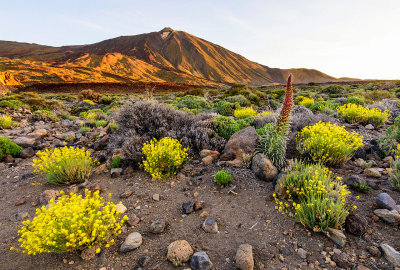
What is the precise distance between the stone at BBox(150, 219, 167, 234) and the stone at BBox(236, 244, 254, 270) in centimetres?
115

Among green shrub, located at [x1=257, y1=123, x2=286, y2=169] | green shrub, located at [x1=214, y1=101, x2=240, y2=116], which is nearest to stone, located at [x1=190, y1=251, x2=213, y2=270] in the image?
green shrub, located at [x1=257, y1=123, x2=286, y2=169]

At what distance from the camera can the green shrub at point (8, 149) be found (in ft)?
19.0

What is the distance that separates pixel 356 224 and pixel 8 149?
8.38m

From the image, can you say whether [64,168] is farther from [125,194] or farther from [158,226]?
[158,226]

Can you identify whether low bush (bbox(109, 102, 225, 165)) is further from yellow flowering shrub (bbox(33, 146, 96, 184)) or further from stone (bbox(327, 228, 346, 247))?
stone (bbox(327, 228, 346, 247))

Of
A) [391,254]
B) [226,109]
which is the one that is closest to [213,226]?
[391,254]

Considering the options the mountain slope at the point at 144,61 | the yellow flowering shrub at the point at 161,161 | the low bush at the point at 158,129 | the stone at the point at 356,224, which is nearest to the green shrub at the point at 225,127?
the low bush at the point at 158,129

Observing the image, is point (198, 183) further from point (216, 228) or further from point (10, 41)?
point (10, 41)

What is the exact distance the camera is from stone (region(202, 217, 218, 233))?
9.89 feet

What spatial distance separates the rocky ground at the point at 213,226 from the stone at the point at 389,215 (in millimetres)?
11

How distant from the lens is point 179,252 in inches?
102

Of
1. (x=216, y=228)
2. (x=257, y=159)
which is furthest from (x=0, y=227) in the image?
(x=257, y=159)

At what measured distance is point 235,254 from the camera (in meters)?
2.63

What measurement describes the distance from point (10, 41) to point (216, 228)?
10967 inches
